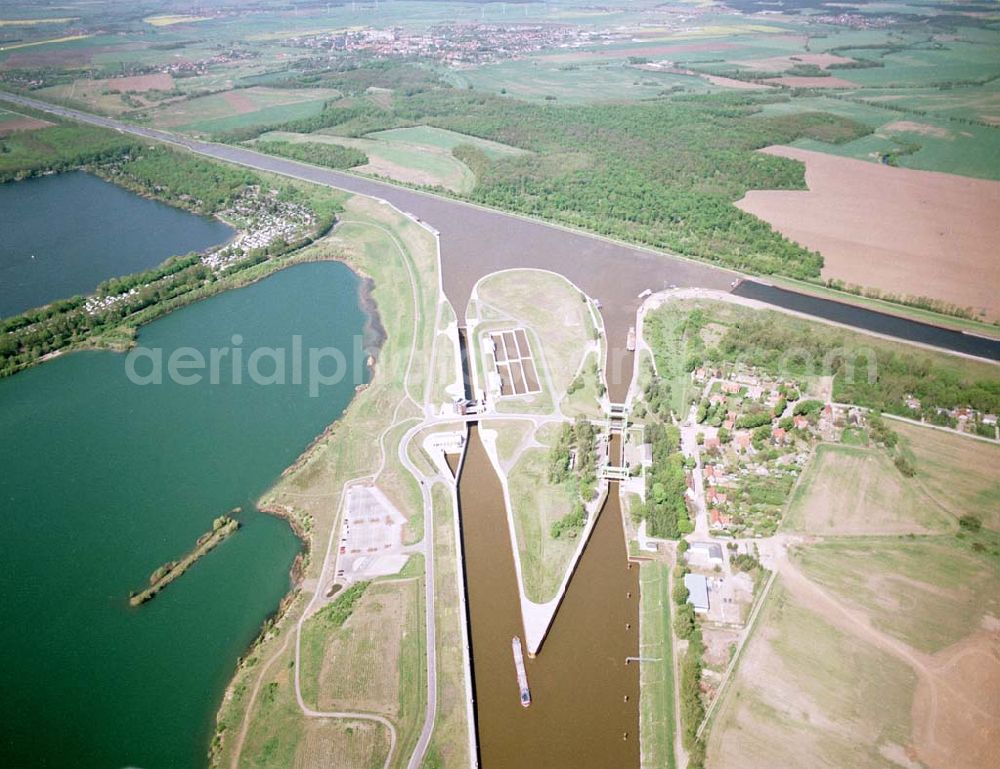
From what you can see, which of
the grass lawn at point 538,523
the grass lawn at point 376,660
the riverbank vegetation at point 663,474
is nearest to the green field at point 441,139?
the riverbank vegetation at point 663,474

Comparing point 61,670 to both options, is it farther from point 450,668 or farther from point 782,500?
point 782,500

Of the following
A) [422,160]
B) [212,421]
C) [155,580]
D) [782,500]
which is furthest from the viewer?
[422,160]

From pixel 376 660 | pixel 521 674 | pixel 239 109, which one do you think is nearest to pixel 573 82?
pixel 239 109

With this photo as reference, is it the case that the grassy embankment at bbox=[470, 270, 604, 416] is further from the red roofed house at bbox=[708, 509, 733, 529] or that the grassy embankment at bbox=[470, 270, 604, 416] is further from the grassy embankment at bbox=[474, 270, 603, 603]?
the red roofed house at bbox=[708, 509, 733, 529]

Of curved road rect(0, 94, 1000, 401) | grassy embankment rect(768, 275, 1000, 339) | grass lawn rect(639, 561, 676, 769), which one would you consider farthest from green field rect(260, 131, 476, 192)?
grass lawn rect(639, 561, 676, 769)

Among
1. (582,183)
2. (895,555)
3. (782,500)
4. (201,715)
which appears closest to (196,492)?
(201,715)

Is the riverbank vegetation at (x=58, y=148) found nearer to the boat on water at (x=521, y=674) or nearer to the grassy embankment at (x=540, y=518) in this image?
the grassy embankment at (x=540, y=518)
